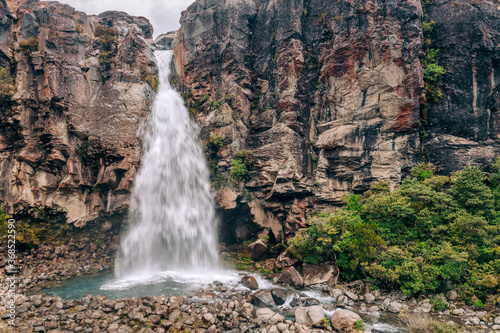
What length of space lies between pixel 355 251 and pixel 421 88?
1351 cm

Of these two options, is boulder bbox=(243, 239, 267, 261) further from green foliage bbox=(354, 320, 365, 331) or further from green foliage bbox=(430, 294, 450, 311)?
green foliage bbox=(430, 294, 450, 311)

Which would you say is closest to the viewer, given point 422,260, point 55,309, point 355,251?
point 55,309

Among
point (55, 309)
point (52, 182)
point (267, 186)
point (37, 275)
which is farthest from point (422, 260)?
point (52, 182)

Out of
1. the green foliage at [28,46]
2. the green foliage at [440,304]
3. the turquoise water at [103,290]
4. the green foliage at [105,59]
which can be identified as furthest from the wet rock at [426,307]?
the green foliage at [28,46]

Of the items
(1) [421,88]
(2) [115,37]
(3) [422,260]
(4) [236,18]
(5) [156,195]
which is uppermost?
(4) [236,18]

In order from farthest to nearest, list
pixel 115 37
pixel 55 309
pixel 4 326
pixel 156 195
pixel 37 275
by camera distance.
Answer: pixel 115 37 < pixel 156 195 < pixel 37 275 < pixel 55 309 < pixel 4 326

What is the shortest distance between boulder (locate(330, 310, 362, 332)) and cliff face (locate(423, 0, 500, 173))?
1404 cm

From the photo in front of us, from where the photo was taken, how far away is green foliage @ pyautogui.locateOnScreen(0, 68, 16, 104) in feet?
69.5

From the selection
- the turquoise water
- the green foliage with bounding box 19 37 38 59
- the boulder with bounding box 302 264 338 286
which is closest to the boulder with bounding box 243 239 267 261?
the boulder with bounding box 302 264 338 286

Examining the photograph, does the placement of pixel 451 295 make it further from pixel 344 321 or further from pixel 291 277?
pixel 291 277

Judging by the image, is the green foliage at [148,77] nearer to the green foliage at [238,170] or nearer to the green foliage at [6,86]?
the green foliage at [6,86]

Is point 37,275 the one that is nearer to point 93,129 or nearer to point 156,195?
point 156,195

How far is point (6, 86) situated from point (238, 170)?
1944cm

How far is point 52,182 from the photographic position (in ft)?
69.8
